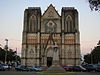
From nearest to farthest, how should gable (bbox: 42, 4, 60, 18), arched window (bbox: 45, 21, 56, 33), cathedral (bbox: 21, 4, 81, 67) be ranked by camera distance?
cathedral (bbox: 21, 4, 81, 67) → arched window (bbox: 45, 21, 56, 33) → gable (bbox: 42, 4, 60, 18)

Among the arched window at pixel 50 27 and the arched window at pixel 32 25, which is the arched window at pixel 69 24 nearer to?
the arched window at pixel 50 27

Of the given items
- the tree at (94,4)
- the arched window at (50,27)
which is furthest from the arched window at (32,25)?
the tree at (94,4)

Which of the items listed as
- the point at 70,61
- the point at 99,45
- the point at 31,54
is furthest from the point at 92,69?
the point at 99,45

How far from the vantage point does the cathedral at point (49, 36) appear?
76625 mm

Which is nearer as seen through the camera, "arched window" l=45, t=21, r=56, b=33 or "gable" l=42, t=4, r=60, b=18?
"arched window" l=45, t=21, r=56, b=33

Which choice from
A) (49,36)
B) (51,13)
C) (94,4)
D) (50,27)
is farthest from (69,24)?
(94,4)

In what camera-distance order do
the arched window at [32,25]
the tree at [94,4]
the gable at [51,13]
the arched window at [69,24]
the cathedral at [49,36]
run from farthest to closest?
the gable at [51,13]
the arched window at [32,25]
the arched window at [69,24]
the cathedral at [49,36]
the tree at [94,4]

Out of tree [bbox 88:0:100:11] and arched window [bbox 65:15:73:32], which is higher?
arched window [bbox 65:15:73:32]

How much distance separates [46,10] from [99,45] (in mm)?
30618

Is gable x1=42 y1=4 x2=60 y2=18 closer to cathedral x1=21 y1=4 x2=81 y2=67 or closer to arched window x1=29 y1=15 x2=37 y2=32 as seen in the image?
cathedral x1=21 y1=4 x2=81 y2=67

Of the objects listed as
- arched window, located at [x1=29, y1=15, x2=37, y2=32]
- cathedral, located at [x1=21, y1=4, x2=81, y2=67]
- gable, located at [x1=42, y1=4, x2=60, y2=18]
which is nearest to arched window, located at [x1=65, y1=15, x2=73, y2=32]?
cathedral, located at [x1=21, y1=4, x2=81, y2=67]

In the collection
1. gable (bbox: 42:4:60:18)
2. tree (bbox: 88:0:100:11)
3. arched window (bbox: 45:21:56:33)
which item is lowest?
tree (bbox: 88:0:100:11)

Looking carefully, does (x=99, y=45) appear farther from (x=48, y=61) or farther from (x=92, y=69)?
(x=92, y=69)

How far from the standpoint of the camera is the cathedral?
251 feet
